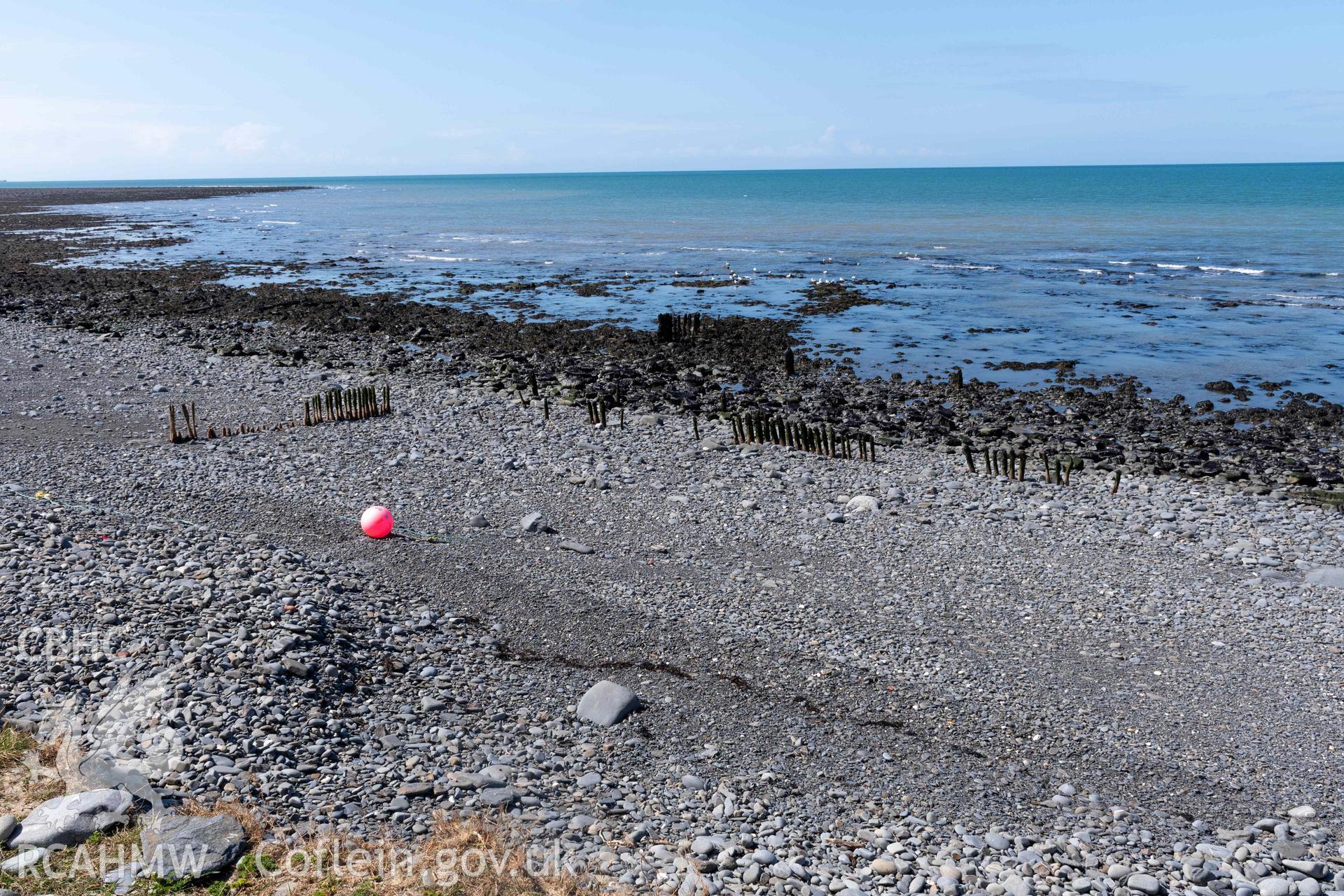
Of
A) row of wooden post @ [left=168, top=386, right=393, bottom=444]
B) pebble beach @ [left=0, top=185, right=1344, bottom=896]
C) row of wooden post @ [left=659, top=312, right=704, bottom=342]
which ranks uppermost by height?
row of wooden post @ [left=659, top=312, right=704, bottom=342]

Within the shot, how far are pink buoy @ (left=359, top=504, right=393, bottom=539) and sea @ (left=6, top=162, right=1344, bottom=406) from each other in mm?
17074

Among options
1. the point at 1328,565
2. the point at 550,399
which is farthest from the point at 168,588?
the point at 1328,565

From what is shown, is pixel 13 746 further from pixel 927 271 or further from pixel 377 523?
pixel 927 271

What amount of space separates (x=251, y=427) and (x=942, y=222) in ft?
239

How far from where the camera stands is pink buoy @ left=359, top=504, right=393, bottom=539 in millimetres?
12367

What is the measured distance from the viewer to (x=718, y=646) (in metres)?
9.84

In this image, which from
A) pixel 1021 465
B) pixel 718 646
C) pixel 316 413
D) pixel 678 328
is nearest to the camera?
pixel 718 646

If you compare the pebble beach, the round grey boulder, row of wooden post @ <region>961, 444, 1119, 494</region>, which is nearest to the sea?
row of wooden post @ <region>961, 444, 1119, 494</region>

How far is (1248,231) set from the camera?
6556cm

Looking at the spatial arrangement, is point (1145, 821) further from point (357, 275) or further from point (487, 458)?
point (357, 275)

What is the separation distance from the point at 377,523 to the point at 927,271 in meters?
40.4

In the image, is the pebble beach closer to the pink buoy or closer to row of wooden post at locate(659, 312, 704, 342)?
the pink buoy

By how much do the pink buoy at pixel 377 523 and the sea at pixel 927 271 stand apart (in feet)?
56.0

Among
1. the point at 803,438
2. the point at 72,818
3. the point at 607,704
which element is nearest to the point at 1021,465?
the point at 803,438
